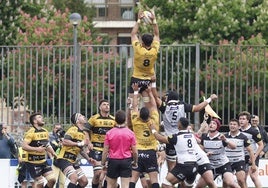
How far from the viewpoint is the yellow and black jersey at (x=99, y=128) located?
993 inches

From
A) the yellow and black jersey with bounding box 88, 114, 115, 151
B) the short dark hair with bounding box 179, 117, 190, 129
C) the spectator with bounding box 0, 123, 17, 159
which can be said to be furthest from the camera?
the spectator with bounding box 0, 123, 17, 159

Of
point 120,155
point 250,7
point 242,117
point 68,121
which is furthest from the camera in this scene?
point 250,7

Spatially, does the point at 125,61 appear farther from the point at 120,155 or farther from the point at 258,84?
the point at 120,155

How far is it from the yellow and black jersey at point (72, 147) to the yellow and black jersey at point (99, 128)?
1.05 feet

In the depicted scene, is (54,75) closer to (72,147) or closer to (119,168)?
(72,147)

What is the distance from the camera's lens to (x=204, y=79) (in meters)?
33.0

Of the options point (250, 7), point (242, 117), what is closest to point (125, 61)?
point (242, 117)

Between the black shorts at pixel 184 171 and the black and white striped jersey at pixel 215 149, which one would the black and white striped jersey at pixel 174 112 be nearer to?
the black and white striped jersey at pixel 215 149

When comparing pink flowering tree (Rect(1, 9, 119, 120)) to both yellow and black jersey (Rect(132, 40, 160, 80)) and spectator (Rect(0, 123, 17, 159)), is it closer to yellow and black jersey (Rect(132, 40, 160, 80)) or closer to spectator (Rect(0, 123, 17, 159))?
spectator (Rect(0, 123, 17, 159))

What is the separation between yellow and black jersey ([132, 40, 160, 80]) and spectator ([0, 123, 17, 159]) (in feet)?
22.7

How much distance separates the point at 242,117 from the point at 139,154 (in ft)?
14.0

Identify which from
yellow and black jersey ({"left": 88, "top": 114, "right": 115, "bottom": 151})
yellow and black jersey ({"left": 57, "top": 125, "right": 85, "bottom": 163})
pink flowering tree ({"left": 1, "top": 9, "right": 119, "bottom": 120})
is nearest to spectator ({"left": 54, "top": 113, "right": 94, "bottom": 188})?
yellow and black jersey ({"left": 57, "top": 125, "right": 85, "bottom": 163})

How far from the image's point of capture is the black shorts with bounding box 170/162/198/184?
23.2 metres

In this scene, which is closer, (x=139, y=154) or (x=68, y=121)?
(x=139, y=154)
